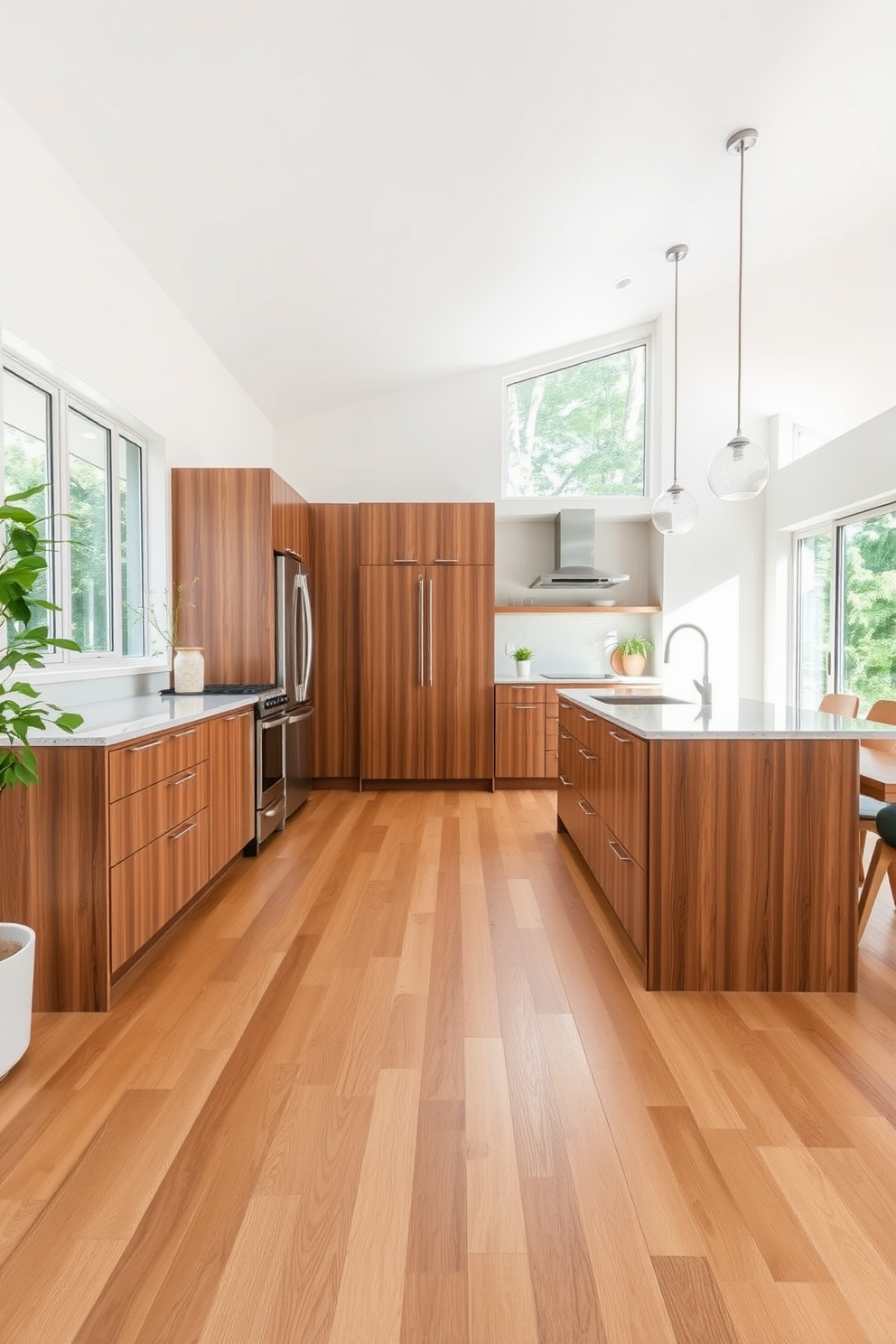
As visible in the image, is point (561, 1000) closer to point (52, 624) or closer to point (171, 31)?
point (52, 624)

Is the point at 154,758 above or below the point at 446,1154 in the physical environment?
above

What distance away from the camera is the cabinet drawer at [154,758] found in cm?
207

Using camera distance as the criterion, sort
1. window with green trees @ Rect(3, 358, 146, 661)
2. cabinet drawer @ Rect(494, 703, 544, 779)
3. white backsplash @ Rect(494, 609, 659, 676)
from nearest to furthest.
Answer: window with green trees @ Rect(3, 358, 146, 661) < cabinet drawer @ Rect(494, 703, 544, 779) < white backsplash @ Rect(494, 609, 659, 676)

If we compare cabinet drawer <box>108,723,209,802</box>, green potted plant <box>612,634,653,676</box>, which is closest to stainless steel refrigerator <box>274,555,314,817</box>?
cabinet drawer <box>108,723,209,802</box>

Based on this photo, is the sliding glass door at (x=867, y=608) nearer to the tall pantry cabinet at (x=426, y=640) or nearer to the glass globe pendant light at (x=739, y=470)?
the glass globe pendant light at (x=739, y=470)

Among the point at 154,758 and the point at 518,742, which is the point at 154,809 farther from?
the point at 518,742

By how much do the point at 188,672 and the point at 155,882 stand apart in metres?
1.42

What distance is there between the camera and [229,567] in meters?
3.88

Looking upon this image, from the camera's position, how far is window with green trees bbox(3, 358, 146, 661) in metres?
2.66

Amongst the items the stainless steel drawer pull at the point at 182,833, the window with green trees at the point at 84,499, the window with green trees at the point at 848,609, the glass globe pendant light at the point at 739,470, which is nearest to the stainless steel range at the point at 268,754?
the window with green trees at the point at 84,499

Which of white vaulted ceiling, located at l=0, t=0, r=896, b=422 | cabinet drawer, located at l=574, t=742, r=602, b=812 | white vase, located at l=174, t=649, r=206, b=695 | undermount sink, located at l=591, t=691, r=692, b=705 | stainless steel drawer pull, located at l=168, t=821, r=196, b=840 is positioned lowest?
stainless steel drawer pull, located at l=168, t=821, r=196, b=840

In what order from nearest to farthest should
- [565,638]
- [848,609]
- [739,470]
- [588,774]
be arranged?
1. [739,470]
2. [588,774]
3. [848,609]
4. [565,638]

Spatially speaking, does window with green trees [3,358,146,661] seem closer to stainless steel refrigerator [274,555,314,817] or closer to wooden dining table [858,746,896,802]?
stainless steel refrigerator [274,555,314,817]

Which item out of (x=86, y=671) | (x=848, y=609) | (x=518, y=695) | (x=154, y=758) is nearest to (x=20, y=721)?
(x=154, y=758)
